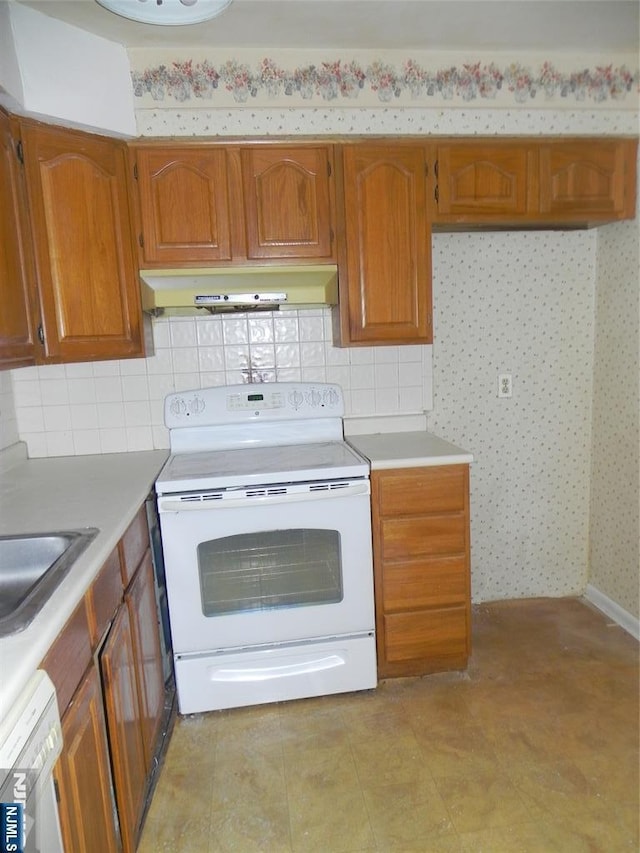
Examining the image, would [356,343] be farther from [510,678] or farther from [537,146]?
[510,678]

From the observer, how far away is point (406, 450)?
7.12ft

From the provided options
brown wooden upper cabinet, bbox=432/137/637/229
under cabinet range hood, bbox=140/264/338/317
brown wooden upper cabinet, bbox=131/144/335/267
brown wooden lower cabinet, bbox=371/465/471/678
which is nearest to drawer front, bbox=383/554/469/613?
brown wooden lower cabinet, bbox=371/465/471/678

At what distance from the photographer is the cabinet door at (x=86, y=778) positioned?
0.99m

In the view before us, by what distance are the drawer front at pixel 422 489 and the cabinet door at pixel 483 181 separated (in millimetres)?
1030

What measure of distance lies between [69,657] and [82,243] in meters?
1.52

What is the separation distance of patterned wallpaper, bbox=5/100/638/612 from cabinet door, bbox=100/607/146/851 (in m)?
1.17

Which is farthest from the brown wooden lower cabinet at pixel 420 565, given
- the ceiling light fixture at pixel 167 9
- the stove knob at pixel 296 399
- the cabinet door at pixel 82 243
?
the ceiling light fixture at pixel 167 9

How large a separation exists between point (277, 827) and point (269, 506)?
0.95 metres

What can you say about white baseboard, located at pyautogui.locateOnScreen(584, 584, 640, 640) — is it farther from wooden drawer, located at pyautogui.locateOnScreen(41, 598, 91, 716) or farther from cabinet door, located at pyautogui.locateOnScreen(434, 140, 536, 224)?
wooden drawer, located at pyautogui.locateOnScreen(41, 598, 91, 716)

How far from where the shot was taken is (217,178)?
6.87ft

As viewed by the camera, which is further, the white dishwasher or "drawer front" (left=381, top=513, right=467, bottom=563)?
"drawer front" (left=381, top=513, right=467, bottom=563)

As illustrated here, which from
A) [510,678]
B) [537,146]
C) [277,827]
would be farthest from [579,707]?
[537,146]

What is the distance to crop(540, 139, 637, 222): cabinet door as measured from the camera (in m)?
2.21

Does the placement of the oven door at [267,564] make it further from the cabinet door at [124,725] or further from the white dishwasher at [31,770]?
the white dishwasher at [31,770]
